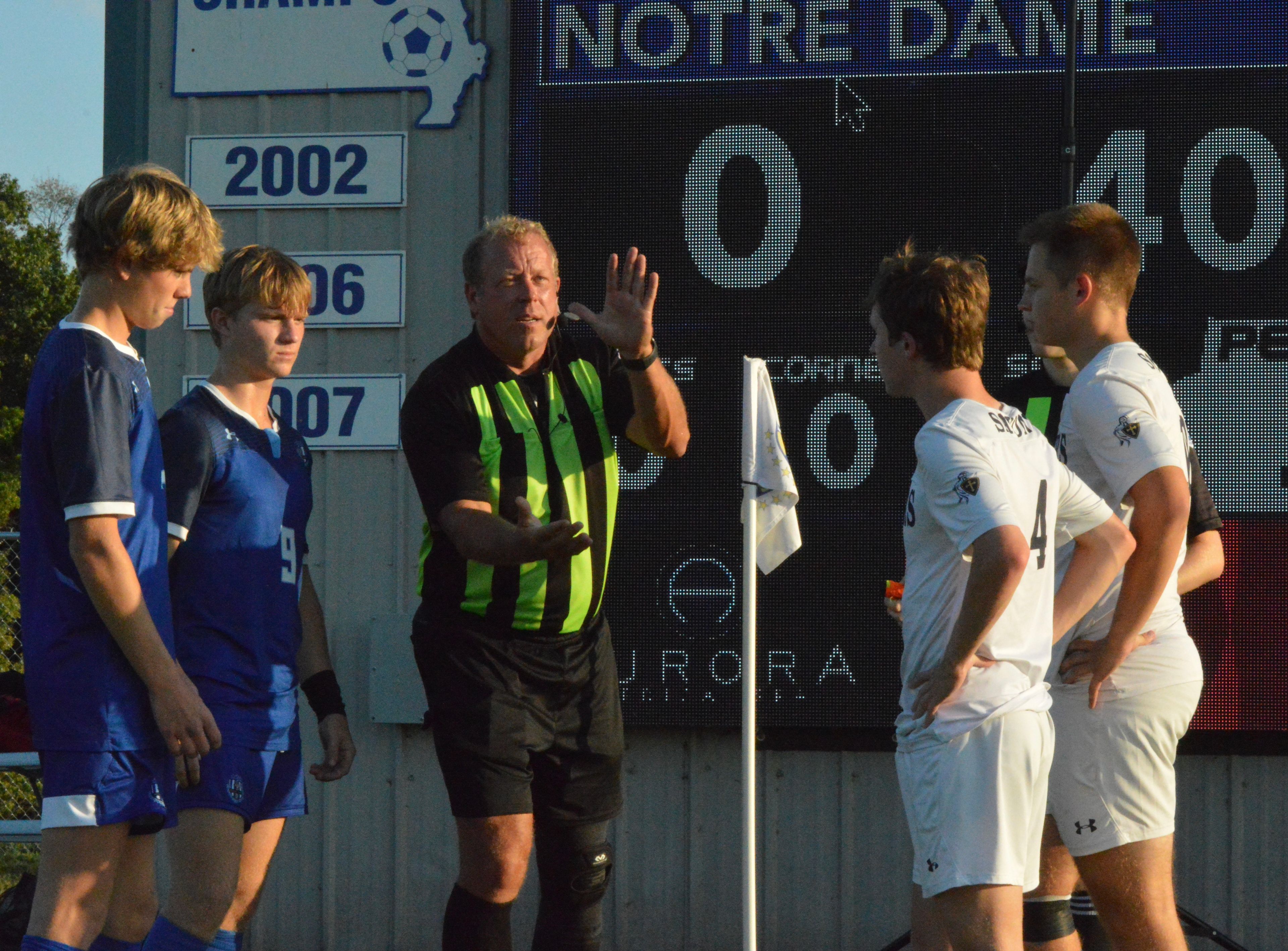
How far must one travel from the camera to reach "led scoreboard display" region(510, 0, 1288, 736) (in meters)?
3.67

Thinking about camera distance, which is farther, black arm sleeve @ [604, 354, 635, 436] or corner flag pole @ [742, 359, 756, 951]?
corner flag pole @ [742, 359, 756, 951]

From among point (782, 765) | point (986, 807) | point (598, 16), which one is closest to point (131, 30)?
point (598, 16)

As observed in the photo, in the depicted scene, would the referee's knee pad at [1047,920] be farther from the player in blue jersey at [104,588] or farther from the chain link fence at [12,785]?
the chain link fence at [12,785]

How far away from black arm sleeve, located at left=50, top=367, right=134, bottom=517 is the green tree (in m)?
22.3

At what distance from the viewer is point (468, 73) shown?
4285 mm

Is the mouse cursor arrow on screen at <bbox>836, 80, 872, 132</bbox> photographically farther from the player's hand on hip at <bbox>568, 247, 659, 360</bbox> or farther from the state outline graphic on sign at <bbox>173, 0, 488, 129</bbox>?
the player's hand on hip at <bbox>568, 247, 659, 360</bbox>

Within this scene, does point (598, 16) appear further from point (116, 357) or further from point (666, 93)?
point (116, 357)

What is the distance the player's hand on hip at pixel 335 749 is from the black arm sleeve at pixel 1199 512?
1.79 m

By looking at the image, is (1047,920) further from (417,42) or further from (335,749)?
(417,42)

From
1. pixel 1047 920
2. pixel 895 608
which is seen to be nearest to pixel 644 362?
pixel 895 608

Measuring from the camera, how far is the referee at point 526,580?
2.70m

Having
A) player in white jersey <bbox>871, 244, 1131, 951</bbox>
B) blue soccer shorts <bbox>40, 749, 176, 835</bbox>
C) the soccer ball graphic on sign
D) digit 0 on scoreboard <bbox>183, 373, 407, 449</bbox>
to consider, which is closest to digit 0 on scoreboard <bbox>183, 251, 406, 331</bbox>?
digit 0 on scoreboard <bbox>183, 373, 407, 449</bbox>

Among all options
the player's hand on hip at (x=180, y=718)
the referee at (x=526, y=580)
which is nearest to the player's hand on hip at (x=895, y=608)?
the referee at (x=526, y=580)

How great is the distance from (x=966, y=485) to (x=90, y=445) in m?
1.38
